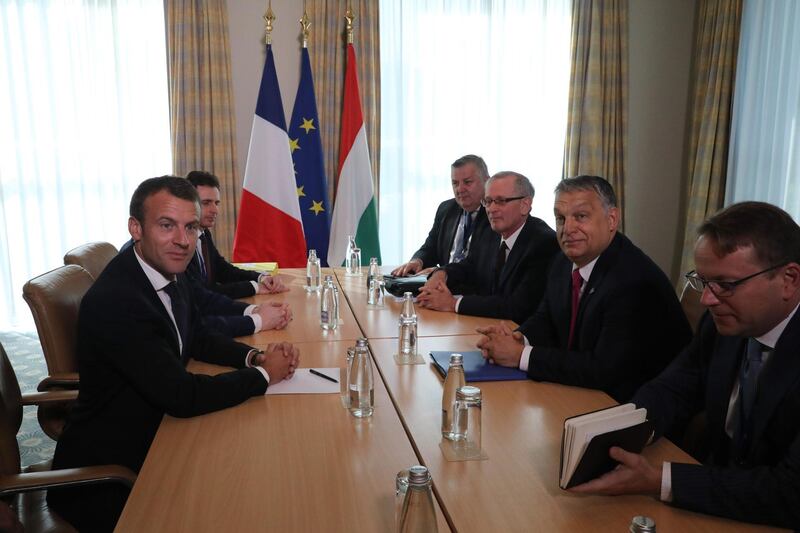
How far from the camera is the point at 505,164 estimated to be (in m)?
6.03

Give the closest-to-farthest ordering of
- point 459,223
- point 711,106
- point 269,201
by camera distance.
→ point 459,223 → point 269,201 → point 711,106

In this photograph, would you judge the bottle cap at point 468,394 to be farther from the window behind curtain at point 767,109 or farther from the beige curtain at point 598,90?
the beige curtain at point 598,90

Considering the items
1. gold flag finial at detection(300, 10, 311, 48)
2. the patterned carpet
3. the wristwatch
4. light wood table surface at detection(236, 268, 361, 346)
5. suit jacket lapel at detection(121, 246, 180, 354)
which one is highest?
gold flag finial at detection(300, 10, 311, 48)

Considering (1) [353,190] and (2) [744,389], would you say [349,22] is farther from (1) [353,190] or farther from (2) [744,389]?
(2) [744,389]

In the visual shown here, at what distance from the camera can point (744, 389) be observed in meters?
1.70

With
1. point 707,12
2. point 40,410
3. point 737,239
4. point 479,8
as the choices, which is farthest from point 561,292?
point 707,12

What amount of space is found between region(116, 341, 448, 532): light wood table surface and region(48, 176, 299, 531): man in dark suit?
100 mm

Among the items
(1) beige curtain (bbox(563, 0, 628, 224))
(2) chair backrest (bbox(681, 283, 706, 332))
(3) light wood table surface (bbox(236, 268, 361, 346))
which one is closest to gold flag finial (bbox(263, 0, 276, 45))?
(3) light wood table surface (bbox(236, 268, 361, 346))

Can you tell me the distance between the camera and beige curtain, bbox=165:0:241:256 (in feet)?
17.3

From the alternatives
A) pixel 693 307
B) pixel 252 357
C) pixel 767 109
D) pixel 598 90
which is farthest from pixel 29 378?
pixel 767 109

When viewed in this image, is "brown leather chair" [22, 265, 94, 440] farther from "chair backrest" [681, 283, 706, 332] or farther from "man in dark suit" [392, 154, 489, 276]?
"chair backrest" [681, 283, 706, 332]

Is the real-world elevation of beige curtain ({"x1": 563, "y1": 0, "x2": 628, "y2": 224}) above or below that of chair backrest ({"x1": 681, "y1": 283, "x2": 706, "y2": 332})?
above

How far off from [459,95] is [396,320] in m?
3.45

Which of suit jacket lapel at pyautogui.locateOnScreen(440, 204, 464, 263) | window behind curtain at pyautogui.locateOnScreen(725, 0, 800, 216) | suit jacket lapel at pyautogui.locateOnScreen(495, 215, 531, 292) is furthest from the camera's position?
window behind curtain at pyautogui.locateOnScreen(725, 0, 800, 216)
